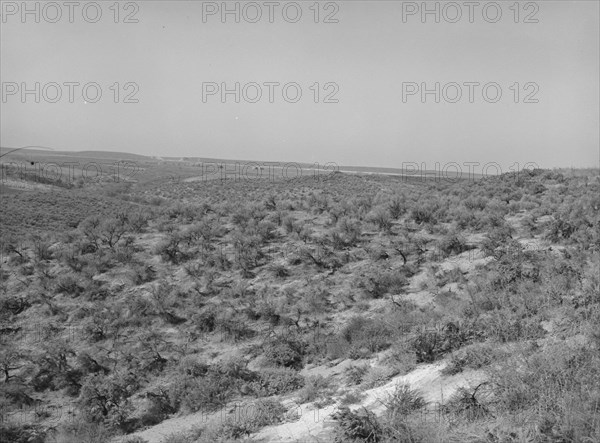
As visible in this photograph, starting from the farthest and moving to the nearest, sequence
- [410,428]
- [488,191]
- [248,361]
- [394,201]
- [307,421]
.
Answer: [488,191]
[394,201]
[248,361]
[307,421]
[410,428]

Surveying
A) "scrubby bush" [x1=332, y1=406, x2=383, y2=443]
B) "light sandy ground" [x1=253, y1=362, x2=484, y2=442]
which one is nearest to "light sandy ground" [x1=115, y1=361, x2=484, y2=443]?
"light sandy ground" [x1=253, y1=362, x2=484, y2=442]

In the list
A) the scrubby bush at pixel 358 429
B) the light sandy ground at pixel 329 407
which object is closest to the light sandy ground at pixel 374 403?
the light sandy ground at pixel 329 407

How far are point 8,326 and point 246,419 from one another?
8.56m

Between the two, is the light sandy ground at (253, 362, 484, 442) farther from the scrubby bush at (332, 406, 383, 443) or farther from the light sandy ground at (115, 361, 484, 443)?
the scrubby bush at (332, 406, 383, 443)

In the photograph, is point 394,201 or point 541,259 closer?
point 541,259

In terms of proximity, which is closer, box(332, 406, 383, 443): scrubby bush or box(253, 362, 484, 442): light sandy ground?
box(332, 406, 383, 443): scrubby bush

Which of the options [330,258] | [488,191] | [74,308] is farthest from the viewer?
[488,191]

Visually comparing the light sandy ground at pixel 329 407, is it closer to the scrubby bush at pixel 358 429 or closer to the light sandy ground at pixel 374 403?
the light sandy ground at pixel 374 403

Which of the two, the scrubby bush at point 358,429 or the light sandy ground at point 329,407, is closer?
the scrubby bush at point 358,429

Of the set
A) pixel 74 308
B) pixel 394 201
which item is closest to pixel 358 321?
pixel 74 308

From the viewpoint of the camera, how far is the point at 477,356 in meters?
5.87

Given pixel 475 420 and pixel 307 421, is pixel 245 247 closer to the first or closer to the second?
pixel 307 421

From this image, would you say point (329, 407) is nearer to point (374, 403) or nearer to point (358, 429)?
point (374, 403)

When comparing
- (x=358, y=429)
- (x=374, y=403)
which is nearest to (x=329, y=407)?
(x=374, y=403)
